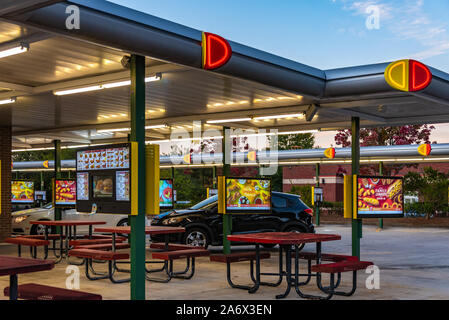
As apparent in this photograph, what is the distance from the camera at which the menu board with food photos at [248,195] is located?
13805mm

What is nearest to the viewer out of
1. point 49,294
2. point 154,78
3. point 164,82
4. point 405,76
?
point 49,294

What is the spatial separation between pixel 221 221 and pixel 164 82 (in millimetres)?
5851

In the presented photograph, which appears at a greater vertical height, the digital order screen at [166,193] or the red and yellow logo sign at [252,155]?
the red and yellow logo sign at [252,155]

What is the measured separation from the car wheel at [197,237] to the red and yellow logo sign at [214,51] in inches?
327

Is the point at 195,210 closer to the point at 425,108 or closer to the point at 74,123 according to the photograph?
the point at 74,123

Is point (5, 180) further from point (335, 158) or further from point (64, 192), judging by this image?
point (335, 158)

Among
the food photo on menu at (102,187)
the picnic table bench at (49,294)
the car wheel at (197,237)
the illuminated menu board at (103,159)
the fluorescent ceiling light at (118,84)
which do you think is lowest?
the car wheel at (197,237)

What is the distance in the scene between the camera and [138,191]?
792 centimetres

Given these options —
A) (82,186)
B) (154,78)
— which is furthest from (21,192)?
(82,186)

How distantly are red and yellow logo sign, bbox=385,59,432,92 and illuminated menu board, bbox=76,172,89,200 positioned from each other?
4.69 m

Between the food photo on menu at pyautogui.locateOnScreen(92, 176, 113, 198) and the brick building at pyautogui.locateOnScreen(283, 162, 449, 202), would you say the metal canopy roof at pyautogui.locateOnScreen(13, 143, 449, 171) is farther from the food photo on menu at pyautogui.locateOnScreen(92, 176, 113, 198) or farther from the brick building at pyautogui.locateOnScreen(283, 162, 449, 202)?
the brick building at pyautogui.locateOnScreen(283, 162, 449, 202)

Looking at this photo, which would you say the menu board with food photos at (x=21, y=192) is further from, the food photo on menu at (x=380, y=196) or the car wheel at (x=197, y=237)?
the food photo on menu at (x=380, y=196)

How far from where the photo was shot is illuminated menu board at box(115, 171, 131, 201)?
26.1ft

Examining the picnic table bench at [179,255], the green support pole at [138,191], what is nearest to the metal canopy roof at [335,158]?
the picnic table bench at [179,255]
